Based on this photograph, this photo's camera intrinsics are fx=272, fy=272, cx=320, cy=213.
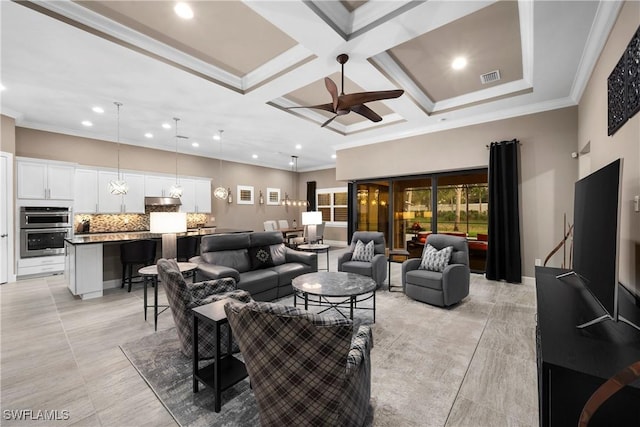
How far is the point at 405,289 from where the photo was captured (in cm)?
409

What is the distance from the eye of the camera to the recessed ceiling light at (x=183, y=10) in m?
2.62

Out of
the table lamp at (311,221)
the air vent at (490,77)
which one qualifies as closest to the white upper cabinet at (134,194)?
the table lamp at (311,221)

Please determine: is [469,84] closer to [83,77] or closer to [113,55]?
[113,55]

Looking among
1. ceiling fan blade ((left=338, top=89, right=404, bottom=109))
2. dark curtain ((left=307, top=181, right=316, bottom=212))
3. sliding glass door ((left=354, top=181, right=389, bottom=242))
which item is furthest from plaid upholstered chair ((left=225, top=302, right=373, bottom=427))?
dark curtain ((left=307, top=181, right=316, bottom=212))

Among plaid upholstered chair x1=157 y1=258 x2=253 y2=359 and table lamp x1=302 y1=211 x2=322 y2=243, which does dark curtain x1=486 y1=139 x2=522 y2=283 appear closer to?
table lamp x1=302 y1=211 x2=322 y2=243

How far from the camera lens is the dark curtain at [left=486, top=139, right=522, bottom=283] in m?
4.82

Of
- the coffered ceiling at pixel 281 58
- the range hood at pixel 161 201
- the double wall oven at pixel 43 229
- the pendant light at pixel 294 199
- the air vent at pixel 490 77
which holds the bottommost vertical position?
the double wall oven at pixel 43 229

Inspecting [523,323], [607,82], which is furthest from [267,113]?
[523,323]

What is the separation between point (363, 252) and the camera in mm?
4734

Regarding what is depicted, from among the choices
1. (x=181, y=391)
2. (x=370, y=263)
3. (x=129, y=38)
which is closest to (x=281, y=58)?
(x=129, y=38)

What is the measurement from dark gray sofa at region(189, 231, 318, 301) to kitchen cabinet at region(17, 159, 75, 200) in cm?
381

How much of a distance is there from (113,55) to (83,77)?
0.96 meters

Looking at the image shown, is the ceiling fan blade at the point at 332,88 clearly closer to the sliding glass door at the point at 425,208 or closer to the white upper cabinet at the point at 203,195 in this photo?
the sliding glass door at the point at 425,208

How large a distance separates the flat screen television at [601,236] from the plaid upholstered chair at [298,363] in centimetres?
135
